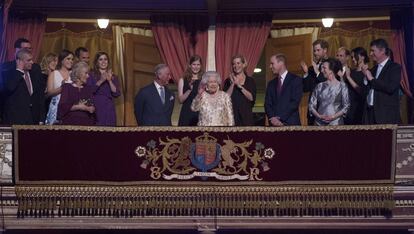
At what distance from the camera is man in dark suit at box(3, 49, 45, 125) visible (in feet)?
44.4

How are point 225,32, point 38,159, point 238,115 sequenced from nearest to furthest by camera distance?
point 38,159, point 238,115, point 225,32

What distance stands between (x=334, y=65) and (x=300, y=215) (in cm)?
224

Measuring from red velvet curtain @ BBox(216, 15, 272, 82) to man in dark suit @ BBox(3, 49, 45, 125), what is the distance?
3.51m

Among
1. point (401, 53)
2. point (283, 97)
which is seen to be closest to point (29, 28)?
point (283, 97)

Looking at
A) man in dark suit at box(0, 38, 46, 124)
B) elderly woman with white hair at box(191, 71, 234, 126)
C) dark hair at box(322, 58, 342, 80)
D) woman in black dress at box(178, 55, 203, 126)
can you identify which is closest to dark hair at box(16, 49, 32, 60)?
man in dark suit at box(0, 38, 46, 124)

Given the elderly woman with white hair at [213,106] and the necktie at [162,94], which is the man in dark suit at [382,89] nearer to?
the elderly woman with white hair at [213,106]

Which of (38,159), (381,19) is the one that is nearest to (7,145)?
(38,159)

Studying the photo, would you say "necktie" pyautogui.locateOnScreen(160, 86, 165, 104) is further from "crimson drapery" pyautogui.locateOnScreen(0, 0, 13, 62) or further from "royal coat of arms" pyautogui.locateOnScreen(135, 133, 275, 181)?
"crimson drapery" pyautogui.locateOnScreen(0, 0, 13, 62)

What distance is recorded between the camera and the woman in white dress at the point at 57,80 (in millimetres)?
13758

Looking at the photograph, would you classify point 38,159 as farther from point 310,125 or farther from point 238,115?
point 310,125

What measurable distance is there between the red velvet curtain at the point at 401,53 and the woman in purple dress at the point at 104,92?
15.7ft

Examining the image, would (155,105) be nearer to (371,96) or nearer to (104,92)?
(104,92)

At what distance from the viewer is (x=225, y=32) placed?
16.1 m

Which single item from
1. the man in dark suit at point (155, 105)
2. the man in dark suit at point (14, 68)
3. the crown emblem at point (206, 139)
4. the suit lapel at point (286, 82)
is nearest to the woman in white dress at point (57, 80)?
the man in dark suit at point (14, 68)
